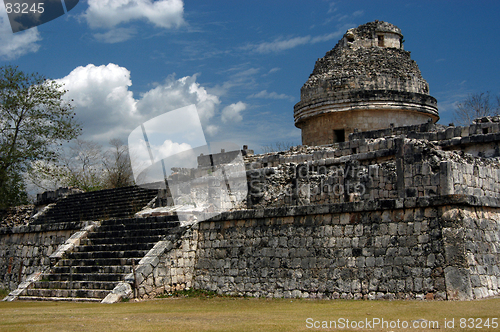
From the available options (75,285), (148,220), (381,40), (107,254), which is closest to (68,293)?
(75,285)

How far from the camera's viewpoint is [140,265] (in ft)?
34.5

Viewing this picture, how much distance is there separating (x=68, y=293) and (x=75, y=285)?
233 mm

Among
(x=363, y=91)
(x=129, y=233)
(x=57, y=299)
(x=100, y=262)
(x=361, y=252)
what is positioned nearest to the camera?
(x=361, y=252)

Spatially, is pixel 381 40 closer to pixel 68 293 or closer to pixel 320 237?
pixel 320 237

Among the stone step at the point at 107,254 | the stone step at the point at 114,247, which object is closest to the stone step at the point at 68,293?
the stone step at the point at 107,254

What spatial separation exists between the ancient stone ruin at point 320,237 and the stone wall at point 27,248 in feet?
0.12

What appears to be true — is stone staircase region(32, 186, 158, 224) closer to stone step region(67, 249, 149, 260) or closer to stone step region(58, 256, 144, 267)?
stone step region(67, 249, 149, 260)

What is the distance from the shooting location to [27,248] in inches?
565

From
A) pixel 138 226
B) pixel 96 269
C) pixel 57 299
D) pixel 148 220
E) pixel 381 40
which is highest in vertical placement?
pixel 381 40

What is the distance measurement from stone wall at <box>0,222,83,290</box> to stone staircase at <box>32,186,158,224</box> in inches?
127

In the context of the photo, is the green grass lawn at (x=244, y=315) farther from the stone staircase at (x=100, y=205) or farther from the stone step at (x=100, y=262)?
the stone staircase at (x=100, y=205)

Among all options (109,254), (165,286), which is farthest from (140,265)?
(109,254)

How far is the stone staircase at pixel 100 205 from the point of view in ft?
59.4

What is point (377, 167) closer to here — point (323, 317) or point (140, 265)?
point (323, 317)
